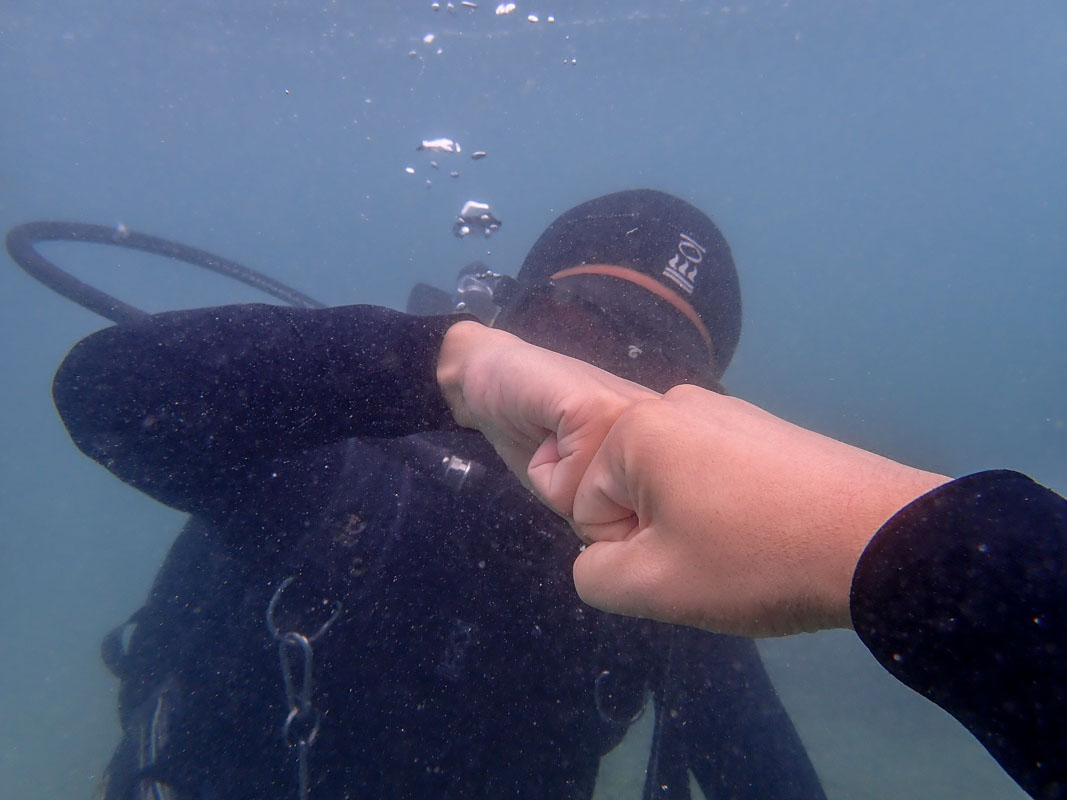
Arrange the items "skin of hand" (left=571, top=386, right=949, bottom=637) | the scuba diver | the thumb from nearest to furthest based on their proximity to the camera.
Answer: "skin of hand" (left=571, top=386, right=949, bottom=637) → the thumb → the scuba diver

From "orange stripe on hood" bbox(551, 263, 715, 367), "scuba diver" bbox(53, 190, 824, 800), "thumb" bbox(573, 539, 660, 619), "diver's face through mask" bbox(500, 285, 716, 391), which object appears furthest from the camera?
"orange stripe on hood" bbox(551, 263, 715, 367)

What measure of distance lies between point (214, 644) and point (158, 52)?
109 ft

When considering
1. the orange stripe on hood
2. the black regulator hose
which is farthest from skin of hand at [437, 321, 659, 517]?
the black regulator hose

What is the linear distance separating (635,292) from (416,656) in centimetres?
169

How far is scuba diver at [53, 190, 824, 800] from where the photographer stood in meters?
1.79

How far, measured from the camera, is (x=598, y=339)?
7.29 feet

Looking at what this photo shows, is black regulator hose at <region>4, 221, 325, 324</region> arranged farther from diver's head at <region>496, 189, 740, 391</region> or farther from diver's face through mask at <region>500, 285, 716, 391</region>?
diver's face through mask at <region>500, 285, 716, 391</region>

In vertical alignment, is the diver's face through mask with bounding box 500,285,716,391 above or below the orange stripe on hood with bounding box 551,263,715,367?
below

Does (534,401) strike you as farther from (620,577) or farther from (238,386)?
(238,386)

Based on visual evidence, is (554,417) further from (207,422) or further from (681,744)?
(681,744)

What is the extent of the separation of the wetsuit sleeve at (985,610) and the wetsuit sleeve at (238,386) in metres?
1.28

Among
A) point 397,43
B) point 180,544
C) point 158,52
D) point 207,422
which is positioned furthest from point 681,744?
point 158,52

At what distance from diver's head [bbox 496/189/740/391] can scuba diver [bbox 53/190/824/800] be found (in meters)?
0.01

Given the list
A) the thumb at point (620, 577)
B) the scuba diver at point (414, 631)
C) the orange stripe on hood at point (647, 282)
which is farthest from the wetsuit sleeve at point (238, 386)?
the orange stripe on hood at point (647, 282)
